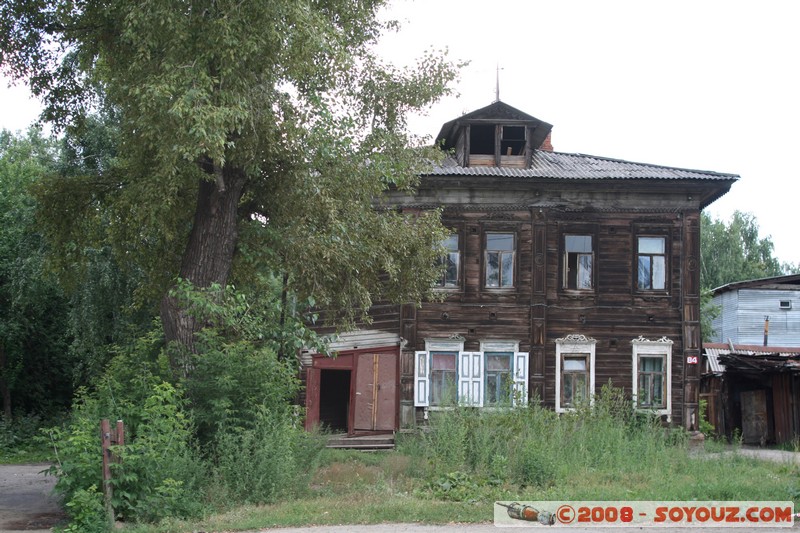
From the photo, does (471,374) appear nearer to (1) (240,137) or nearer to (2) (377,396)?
(2) (377,396)

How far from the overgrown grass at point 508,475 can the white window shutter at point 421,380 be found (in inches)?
263

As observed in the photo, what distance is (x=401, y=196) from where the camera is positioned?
2447 centimetres

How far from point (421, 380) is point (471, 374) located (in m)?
1.37

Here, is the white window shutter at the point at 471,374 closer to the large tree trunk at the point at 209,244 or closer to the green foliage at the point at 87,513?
the large tree trunk at the point at 209,244

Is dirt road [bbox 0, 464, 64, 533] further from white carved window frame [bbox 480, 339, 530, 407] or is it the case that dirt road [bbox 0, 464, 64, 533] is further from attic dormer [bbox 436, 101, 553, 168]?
attic dormer [bbox 436, 101, 553, 168]

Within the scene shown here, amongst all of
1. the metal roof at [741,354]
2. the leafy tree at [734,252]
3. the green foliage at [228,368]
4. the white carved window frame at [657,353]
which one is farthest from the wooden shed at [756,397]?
the leafy tree at [734,252]

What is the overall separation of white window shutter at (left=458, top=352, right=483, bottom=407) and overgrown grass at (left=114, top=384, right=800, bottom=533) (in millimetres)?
6736

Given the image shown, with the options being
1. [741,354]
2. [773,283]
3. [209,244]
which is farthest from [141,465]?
[773,283]

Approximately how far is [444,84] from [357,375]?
10.3m

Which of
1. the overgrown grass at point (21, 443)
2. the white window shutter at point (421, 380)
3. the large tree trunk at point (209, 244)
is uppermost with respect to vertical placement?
the large tree trunk at point (209, 244)

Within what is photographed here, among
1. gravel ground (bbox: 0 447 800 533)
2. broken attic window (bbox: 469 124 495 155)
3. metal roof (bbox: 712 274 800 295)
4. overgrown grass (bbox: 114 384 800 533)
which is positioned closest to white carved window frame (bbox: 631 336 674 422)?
gravel ground (bbox: 0 447 800 533)

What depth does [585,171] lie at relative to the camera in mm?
24438

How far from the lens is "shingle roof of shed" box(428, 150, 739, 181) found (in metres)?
23.8

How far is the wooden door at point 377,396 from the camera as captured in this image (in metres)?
24.3
